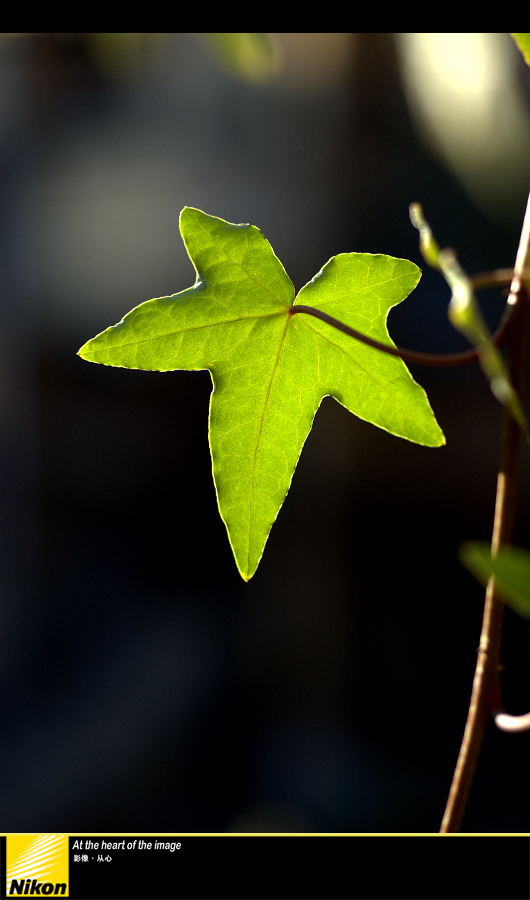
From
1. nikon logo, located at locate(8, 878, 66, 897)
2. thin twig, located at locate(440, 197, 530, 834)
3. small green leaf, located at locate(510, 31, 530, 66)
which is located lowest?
nikon logo, located at locate(8, 878, 66, 897)

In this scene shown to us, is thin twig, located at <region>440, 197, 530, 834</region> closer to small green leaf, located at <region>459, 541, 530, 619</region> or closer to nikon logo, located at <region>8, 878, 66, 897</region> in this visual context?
small green leaf, located at <region>459, 541, 530, 619</region>

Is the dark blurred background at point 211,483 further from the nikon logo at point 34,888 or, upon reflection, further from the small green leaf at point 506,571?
the small green leaf at point 506,571

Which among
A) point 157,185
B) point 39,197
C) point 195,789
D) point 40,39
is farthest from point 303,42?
point 195,789

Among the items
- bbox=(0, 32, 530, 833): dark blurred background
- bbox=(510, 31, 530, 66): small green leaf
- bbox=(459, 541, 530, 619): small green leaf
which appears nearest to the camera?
bbox=(459, 541, 530, 619): small green leaf

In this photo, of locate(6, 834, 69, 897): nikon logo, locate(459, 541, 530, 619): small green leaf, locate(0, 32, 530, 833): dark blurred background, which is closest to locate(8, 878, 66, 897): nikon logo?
locate(6, 834, 69, 897): nikon logo

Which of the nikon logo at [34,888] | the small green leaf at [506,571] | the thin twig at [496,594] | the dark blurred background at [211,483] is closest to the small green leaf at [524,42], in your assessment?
the thin twig at [496,594]

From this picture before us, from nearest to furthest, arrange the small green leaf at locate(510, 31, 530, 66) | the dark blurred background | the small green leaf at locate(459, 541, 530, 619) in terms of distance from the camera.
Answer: the small green leaf at locate(459, 541, 530, 619) < the small green leaf at locate(510, 31, 530, 66) < the dark blurred background

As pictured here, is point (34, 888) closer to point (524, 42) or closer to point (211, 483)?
point (524, 42)
